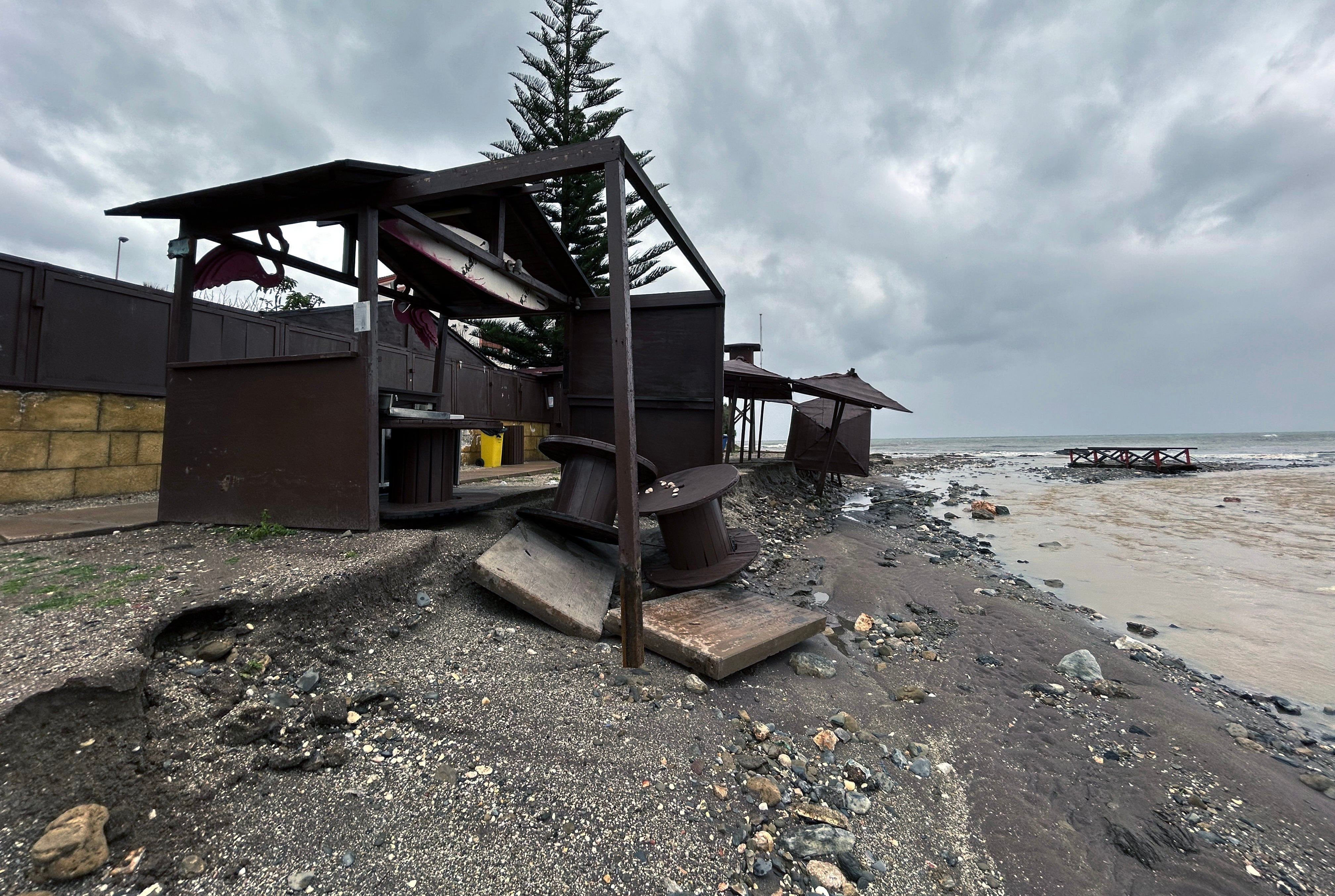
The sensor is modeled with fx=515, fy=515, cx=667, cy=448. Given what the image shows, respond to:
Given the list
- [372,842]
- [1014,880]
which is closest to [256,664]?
[372,842]

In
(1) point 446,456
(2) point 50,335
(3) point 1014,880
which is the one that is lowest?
(3) point 1014,880

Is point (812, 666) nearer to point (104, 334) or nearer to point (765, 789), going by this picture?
point (765, 789)

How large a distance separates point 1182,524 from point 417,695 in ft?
43.7

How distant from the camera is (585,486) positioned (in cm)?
410

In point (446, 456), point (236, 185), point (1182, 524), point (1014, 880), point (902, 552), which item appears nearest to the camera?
point (1014, 880)

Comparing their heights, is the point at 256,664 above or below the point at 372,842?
above

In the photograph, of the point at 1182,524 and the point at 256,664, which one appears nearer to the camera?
the point at 256,664

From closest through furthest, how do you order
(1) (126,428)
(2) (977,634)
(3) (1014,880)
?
(3) (1014,880) < (2) (977,634) < (1) (126,428)

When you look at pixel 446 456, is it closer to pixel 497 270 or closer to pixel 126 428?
pixel 497 270

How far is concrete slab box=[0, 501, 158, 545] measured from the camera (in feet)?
11.5

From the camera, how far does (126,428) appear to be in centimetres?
631

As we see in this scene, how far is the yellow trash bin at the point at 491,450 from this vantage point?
11.9 m

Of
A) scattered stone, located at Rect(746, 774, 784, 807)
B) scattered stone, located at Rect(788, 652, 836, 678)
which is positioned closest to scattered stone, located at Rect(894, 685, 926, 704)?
scattered stone, located at Rect(788, 652, 836, 678)

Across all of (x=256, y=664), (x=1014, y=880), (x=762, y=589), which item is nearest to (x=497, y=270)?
(x=256, y=664)
